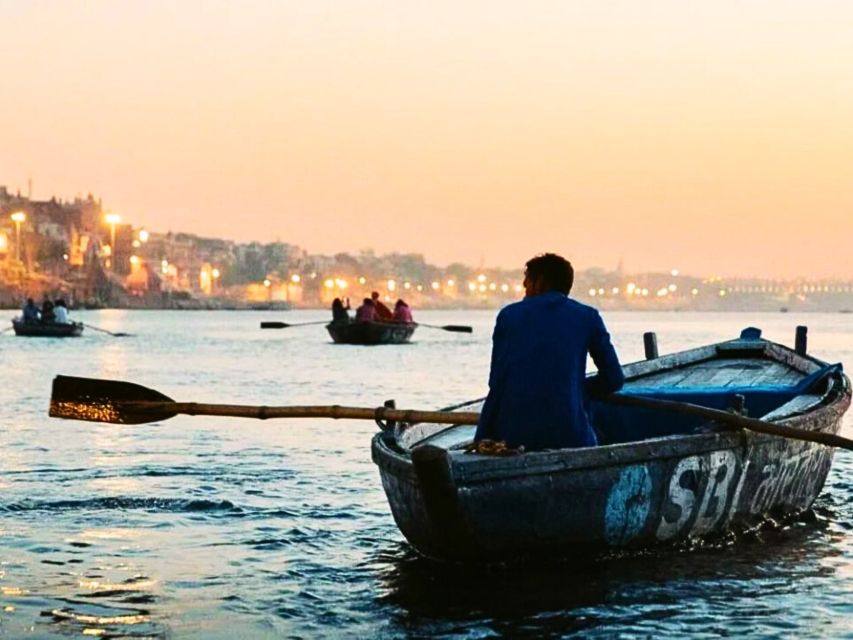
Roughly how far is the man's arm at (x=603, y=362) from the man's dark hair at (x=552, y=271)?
28 centimetres

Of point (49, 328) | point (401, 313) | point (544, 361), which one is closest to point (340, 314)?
point (401, 313)

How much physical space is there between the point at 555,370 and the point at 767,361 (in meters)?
6.81

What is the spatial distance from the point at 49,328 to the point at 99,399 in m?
44.3

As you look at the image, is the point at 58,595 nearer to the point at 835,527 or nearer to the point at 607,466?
the point at 607,466

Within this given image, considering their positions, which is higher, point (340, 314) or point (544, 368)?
point (544, 368)

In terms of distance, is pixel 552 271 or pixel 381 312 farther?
pixel 381 312

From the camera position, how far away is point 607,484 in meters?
8.55

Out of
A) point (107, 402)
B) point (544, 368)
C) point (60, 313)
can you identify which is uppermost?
point (544, 368)

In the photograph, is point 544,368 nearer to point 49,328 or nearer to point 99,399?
point 99,399

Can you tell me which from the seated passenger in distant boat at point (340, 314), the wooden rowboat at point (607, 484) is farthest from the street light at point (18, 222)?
the wooden rowboat at point (607, 484)

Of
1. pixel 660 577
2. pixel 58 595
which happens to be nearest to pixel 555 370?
pixel 660 577

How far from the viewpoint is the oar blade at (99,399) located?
1018 centimetres

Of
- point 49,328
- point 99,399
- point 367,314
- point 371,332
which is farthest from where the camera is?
point 49,328

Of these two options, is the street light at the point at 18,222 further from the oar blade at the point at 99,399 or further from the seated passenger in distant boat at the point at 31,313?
the oar blade at the point at 99,399
